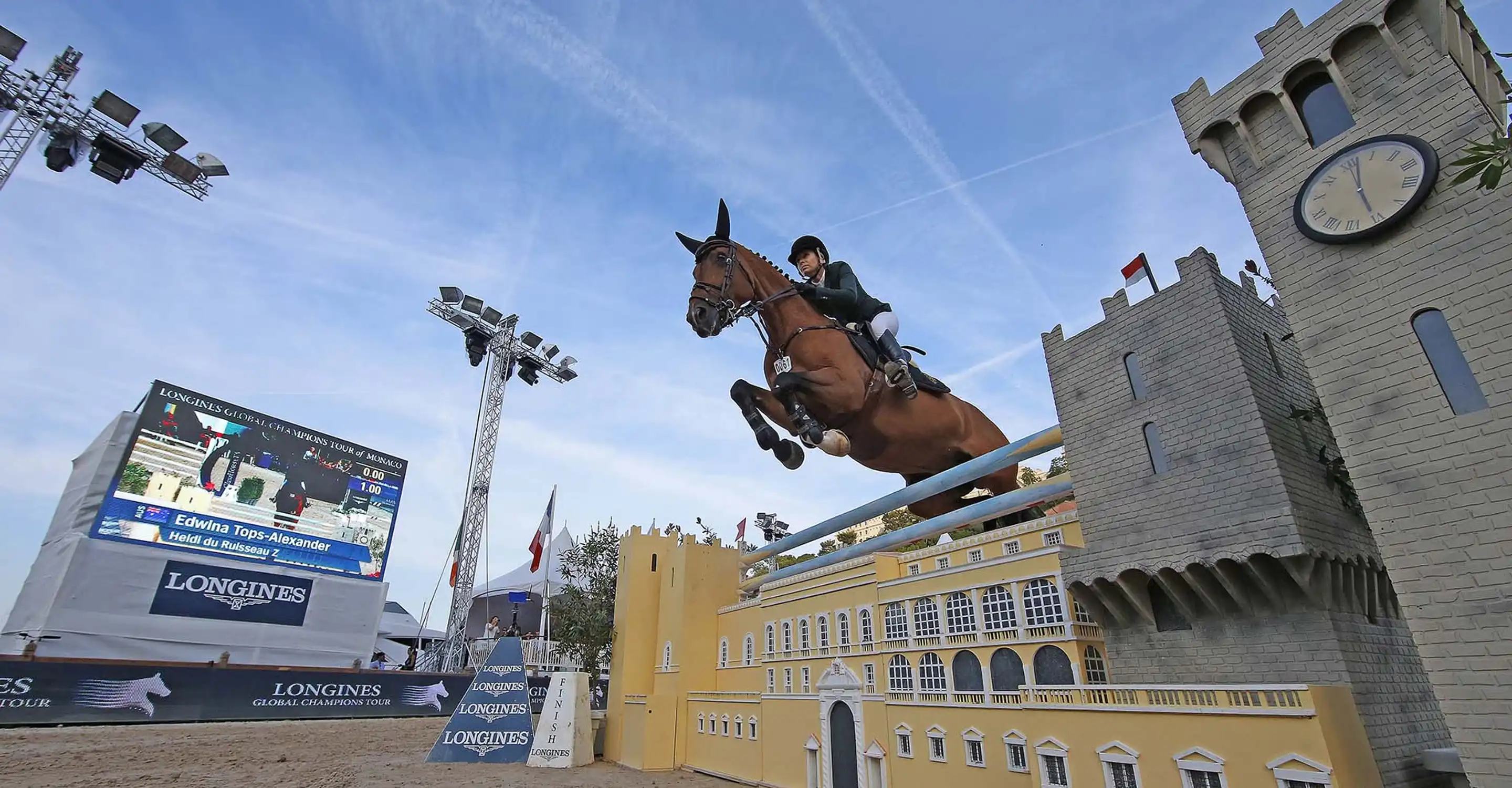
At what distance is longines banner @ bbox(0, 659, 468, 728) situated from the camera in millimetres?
22406

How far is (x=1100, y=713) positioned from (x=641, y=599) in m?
20.0

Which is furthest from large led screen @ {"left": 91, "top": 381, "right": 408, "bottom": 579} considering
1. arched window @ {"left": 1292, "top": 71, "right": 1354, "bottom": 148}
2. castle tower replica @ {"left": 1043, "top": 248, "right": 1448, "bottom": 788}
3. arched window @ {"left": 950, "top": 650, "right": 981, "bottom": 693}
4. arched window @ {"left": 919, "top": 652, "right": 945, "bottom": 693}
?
arched window @ {"left": 1292, "top": 71, "right": 1354, "bottom": 148}

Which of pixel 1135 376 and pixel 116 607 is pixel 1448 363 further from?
pixel 116 607

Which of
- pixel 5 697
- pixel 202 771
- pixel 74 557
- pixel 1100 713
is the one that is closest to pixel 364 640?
pixel 74 557

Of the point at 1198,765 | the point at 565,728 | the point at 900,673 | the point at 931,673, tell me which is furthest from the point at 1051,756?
the point at 565,728

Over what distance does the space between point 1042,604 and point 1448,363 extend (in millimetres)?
8880

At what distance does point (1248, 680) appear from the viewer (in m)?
6.79

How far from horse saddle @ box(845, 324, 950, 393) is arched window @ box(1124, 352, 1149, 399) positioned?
237 centimetres

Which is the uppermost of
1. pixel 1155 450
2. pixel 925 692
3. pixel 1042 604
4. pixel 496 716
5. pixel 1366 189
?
pixel 1366 189

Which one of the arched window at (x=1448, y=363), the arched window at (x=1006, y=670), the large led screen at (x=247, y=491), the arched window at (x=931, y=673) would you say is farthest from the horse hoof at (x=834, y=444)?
the large led screen at (x=247, y=491)

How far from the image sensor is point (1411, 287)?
6.24 m

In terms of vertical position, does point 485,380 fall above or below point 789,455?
above

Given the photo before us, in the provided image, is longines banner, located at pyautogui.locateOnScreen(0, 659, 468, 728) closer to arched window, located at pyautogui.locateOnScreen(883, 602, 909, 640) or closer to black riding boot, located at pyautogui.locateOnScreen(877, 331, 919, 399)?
arched window, located at pyautogui.locateOnScreen(883, 602, 909, 640)

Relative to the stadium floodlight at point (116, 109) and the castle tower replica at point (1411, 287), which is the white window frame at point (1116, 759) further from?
the stadium floodlight at point (116, 109)
